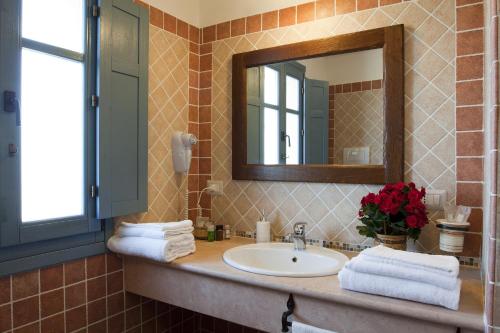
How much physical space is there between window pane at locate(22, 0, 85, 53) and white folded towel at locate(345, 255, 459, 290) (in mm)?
1402

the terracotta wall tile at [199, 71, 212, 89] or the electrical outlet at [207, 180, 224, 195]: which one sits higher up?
the terracotta wall tile at [199, 71, 212, 89]

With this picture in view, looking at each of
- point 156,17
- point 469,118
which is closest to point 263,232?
point 469,118

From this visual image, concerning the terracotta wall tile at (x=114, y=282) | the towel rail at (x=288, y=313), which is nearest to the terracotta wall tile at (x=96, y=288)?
the terracotta wall tile at (x=114, y=282)

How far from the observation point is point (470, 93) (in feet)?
4.87

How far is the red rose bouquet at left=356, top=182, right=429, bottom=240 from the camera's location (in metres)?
1.43

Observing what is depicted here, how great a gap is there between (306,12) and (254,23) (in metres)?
0.31

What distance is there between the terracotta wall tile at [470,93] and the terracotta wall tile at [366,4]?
53cm

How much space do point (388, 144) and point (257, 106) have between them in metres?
0.74

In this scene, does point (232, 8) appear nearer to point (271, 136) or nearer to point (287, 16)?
point (287, 16)

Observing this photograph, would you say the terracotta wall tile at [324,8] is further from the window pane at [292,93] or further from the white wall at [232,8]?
the window pane at [292,93]

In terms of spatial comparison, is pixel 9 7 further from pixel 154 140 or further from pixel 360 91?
pixel 360 91

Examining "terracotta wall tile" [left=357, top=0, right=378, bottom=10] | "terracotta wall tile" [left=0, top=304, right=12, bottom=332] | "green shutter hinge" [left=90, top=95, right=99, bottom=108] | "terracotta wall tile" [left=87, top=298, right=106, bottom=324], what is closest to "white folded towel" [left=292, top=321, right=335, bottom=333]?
"terracotta wall tile" [left=87, top=298, right=106, bottom=324]

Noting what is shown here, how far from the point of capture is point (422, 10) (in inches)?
62.6

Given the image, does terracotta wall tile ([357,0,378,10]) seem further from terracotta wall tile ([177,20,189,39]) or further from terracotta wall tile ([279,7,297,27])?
terracotta wall tile ([177,20,189,39])
